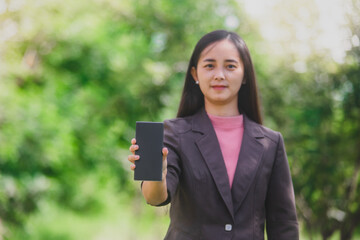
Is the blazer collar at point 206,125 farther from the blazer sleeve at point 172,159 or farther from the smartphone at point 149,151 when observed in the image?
the smartphone at point 149,151

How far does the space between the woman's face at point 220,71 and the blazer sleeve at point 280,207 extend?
0.38m

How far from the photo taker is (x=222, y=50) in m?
2.05

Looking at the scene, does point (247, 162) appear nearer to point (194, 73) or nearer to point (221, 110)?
point (221, 110)

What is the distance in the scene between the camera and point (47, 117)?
912 cm

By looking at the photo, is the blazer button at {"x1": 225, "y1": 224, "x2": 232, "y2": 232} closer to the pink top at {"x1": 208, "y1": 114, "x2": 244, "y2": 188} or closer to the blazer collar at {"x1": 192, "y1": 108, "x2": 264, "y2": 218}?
the blazer collar at {"x1": 192, "y1": 108, "x2": 264, "y2": 218}

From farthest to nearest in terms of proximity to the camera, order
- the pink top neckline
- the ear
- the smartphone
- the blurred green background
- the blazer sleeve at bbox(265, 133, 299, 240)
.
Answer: the blurred green background → the ear → the pink top neckline → the blazer sleeve at bbox(265, 133, 299, 240) → the smartphone

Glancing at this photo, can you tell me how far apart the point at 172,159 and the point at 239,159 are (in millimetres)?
288

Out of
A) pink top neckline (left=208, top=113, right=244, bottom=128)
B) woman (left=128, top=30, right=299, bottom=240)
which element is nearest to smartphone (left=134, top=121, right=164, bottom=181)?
woman (left=128, top=30, right=299, bottom=240)

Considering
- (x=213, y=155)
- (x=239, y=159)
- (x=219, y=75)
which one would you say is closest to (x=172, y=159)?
(x=213, y=155)

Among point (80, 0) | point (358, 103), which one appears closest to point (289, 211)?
point (358, 103)

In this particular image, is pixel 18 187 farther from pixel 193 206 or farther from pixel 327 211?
pixel 193 206

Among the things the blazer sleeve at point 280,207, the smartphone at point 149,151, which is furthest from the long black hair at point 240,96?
the smartphone at point 149,151

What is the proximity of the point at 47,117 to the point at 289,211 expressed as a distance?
25.5 feet

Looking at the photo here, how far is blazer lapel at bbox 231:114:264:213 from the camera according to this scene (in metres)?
1.90
